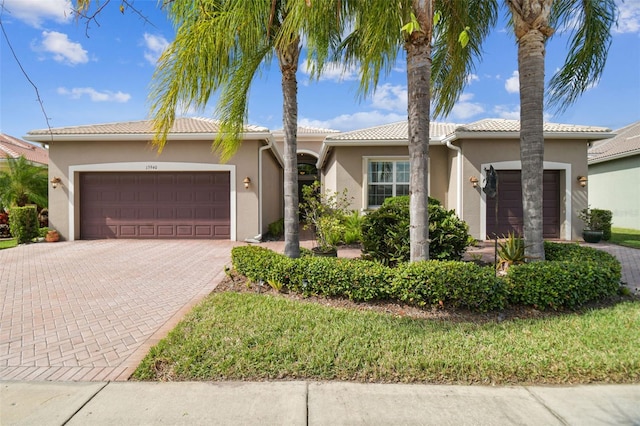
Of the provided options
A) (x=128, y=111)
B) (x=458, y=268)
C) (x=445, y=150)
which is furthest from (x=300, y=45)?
(x=445, y=150)

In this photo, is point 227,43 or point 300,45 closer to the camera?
point 227,43

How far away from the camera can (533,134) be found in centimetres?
603

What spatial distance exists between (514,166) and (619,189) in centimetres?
1052

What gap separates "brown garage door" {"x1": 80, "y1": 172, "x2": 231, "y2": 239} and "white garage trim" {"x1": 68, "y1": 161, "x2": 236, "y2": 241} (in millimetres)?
268

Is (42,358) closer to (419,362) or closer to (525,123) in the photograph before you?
(419,362)

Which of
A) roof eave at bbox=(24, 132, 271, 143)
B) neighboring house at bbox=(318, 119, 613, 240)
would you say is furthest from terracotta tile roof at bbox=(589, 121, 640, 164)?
roof eave at bbox=(24, 132, 271, 143)

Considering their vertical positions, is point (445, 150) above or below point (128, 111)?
above

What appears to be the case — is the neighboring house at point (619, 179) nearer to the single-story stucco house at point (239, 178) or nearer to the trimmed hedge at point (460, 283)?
the single-story stucco house at point (239, 178)

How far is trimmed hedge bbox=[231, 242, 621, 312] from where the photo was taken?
4.88 meters

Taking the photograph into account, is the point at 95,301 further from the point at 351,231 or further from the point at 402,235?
the point at 351,231

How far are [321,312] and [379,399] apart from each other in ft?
6.33

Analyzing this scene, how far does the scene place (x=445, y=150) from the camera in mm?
13484

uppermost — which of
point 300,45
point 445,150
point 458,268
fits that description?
point 300,45

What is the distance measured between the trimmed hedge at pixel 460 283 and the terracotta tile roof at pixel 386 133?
317 inches
